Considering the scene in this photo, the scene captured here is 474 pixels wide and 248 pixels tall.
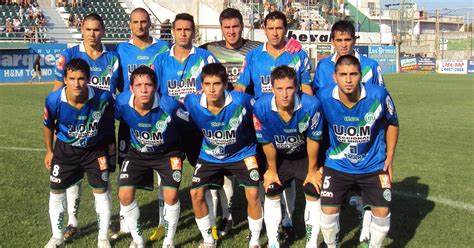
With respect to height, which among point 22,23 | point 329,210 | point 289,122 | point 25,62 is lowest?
point 329,210

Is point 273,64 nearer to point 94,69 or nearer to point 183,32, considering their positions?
point 183,32

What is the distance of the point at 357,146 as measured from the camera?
4539 millimetres

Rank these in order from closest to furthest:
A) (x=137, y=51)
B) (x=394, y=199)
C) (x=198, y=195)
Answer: (x=198, y=195), (x=137, y=51), (x=394, y=199)

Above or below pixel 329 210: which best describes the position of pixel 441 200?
below

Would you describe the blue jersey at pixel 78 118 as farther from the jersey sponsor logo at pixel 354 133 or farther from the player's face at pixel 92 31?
the jersey sponsor logo at pixel 354 133

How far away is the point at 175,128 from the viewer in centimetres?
493

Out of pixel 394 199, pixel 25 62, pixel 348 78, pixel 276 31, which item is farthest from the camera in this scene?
pixel 25 62

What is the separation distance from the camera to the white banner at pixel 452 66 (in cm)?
3772

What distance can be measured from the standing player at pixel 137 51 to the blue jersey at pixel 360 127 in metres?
1.96

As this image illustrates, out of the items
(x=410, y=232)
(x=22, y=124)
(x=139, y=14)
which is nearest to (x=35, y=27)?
(x=22, y=124)

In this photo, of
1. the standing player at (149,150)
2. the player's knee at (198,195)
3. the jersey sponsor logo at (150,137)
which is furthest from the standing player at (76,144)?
the player's knee at (198,195)

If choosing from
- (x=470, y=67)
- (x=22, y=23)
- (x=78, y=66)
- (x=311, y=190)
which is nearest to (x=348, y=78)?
(x=311, y=190)

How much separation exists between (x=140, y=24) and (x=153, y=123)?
129 centimetres

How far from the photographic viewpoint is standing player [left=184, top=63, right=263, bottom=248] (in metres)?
4.75
